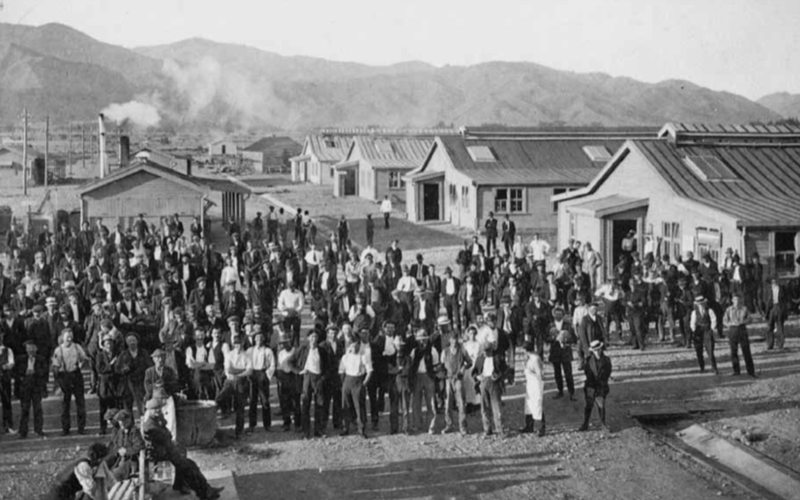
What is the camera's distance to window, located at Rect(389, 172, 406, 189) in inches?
2334

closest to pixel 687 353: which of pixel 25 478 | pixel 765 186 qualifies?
pixel 765 186

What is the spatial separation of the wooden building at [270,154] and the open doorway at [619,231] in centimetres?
Answer: 6728

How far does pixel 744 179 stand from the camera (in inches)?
1216

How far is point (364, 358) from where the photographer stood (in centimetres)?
1526

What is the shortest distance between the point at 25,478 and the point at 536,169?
34.0 m

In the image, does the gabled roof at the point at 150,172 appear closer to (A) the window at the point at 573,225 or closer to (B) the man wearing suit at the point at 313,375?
(A) the window at the point at 573,225

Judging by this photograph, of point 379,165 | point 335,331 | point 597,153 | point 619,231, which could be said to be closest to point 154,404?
point 335,331

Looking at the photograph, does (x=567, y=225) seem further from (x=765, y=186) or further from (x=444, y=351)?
(x=444, y=351)

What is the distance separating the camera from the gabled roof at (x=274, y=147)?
9744 cm

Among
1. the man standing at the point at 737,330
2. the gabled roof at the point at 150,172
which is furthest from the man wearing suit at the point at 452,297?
the gabled roof at the point at 150,172

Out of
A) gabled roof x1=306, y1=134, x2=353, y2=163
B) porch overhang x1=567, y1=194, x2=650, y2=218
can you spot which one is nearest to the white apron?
porch overhang x1=567, y1=194, x2=650, y2=218

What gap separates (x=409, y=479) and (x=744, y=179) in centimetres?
2152

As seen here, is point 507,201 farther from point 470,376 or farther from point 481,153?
point 470,376

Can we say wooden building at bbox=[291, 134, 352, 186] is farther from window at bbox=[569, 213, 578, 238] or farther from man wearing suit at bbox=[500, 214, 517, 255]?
window at bbox=[569, 213, 578, 238]
